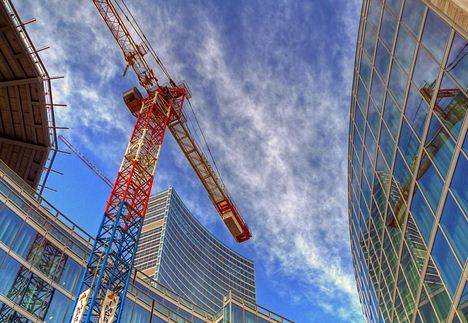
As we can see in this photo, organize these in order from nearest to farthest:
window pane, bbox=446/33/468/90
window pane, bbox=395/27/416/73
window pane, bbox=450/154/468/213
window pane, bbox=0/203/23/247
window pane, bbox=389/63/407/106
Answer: window pane, bbox=446/33/468/90 → window pane, bbox=450/154/468/213 → window pane, bbox=395/27/416/73 → window pane, bbox=389/63/407/106 → window pane, bbox=0/203/23/247

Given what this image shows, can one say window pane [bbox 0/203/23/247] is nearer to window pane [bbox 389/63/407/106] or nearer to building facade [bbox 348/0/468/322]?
→ building facade [bbox 348/0/468/322]

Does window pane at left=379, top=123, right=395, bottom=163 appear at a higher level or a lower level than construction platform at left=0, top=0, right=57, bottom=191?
lower

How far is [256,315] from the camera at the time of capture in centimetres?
4456

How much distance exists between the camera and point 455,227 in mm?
19859

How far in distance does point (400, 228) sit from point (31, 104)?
4081 centimetres

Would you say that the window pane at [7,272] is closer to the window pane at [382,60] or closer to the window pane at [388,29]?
the window pane at [382,60]

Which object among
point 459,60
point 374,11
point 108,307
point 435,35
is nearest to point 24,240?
point 108,307

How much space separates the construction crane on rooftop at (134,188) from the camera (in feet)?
114

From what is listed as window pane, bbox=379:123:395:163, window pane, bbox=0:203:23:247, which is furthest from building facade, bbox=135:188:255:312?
window pane, bbox=379:123:395:163

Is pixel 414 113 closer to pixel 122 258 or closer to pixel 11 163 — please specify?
pixel 122 258

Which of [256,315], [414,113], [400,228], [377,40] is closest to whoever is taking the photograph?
[414,113]

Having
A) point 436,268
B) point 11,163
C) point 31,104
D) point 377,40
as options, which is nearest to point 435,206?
point 436,268

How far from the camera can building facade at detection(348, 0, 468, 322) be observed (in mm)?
19516

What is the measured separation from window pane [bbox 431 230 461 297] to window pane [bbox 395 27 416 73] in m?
9.35
